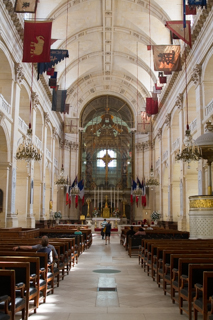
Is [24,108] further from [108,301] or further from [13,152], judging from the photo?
[108,301]

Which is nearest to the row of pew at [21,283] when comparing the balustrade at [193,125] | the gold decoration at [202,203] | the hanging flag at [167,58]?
the gold decoration at [202,203]

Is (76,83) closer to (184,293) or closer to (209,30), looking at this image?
(209,30)

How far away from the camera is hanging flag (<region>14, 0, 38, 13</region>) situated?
15.9 meters

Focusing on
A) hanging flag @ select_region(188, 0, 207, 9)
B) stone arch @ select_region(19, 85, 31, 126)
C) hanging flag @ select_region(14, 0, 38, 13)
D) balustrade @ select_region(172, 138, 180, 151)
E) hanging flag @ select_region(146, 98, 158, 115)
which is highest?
hanging flag @ select_region(14, 0, 38, 13)

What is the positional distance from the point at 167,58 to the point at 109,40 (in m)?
13.0

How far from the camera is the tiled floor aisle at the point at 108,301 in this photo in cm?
554

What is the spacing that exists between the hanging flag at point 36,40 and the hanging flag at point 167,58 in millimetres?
6609

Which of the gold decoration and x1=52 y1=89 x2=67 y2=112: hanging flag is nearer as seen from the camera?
the gold decoration

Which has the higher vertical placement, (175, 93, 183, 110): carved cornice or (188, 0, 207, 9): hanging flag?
(188, 0, 207, 9): hanging flag

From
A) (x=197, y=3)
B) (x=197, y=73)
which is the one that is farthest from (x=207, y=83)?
(x=197, y=3)

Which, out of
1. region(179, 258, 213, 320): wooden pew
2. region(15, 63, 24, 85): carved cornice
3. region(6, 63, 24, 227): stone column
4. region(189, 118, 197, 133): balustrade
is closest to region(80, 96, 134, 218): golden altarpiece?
region(189, 118, 197, 133): balustrade

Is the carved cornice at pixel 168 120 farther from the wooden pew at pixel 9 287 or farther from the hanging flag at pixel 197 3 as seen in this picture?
the wooden pew at pixel 9 287

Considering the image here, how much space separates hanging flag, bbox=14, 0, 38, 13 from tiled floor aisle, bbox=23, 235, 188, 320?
12.1 m

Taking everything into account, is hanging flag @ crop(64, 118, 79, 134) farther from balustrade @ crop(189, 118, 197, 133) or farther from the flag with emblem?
balustrade @ crop(189, 118, 197, 133)
